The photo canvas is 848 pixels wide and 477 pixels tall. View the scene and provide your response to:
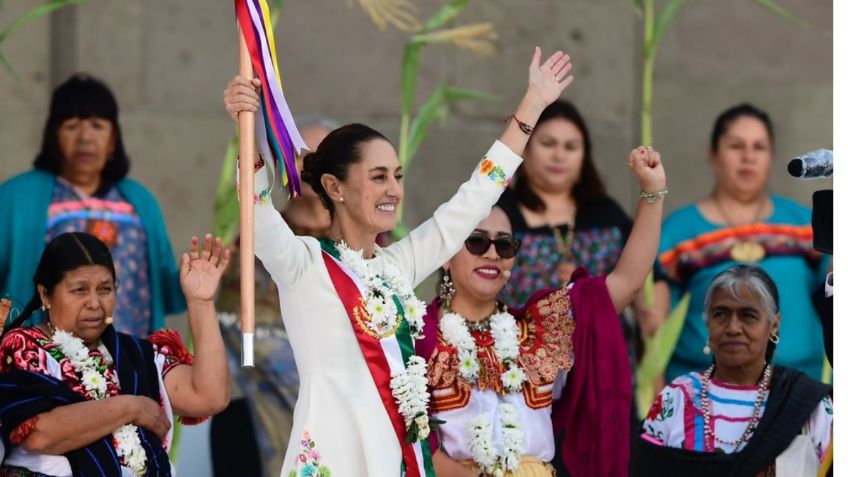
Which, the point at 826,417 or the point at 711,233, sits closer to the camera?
the point at 826,417

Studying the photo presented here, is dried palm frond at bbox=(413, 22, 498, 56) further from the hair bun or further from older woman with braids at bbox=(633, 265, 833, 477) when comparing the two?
the hair bun

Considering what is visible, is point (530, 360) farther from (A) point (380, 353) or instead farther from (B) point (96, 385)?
(B) point (96, 385)

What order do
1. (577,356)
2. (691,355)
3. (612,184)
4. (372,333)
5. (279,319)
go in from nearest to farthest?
(372,333) < (577,356) < (279,319) < (691,355) < (612,184)

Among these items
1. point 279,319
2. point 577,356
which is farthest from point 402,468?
point 279,319

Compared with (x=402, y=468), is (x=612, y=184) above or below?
above

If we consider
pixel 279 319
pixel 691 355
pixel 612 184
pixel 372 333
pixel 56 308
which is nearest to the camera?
pixel 372 333

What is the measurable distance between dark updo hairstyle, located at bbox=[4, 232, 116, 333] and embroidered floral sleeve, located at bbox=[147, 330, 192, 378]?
22 centimetres

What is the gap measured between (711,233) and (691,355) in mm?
527

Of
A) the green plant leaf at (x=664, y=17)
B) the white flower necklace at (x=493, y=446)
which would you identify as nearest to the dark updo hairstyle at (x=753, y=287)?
the white flower necklace at (x=493, y=446)

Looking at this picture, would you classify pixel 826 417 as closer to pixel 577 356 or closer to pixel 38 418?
pixel 577 356

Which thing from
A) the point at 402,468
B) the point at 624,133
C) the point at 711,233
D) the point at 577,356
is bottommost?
the point at 402,468

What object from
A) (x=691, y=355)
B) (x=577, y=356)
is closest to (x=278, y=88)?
(x=577, y=356)

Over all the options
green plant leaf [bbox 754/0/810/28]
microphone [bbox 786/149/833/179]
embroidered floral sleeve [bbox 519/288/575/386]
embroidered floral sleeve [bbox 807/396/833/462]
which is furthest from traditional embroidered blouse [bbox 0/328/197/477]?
green plant leaf [bbox 754/0/810/28]

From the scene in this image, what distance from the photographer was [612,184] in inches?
296
